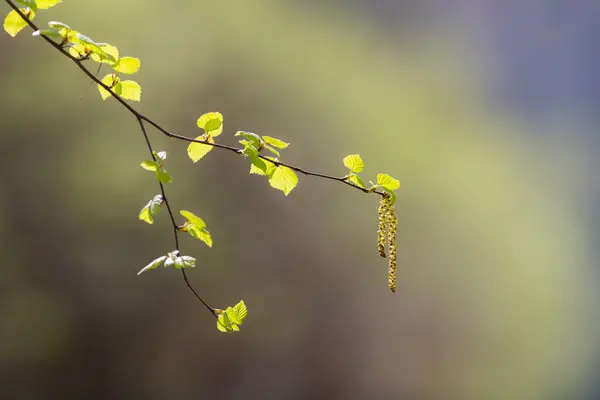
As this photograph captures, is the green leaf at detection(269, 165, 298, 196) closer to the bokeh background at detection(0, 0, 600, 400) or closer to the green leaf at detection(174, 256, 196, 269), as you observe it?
the green leaf at detection(174, 256, 196, 269)

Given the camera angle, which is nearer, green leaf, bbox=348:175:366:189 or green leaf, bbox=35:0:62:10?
green leaf, bbox=35:0:62:10

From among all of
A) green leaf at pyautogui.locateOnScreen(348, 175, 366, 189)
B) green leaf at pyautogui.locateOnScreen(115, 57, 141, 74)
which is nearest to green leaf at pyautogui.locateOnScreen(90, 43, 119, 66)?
green leaf at pyautogui.locateOnScreen(115, 57, 141, 74)

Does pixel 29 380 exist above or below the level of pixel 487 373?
below

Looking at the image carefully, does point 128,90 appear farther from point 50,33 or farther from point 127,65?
point 50,33

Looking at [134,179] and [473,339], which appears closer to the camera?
[134,179]

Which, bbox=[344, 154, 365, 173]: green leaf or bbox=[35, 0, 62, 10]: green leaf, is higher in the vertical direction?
bbox=[35, 0, 62, 10]: green leaf

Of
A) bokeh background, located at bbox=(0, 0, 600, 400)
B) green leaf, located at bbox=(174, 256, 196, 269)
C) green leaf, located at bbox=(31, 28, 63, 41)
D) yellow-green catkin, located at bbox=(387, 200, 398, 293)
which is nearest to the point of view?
green leaf, located at bbox=(31, 28, 63, 41)

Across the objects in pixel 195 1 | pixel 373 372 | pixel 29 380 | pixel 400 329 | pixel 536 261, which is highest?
pixel 195 1

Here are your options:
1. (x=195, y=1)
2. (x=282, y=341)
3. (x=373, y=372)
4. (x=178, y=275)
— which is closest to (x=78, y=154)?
(x=178, y=275)

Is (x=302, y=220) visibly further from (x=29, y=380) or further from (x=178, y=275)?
(x=29, y=380)
